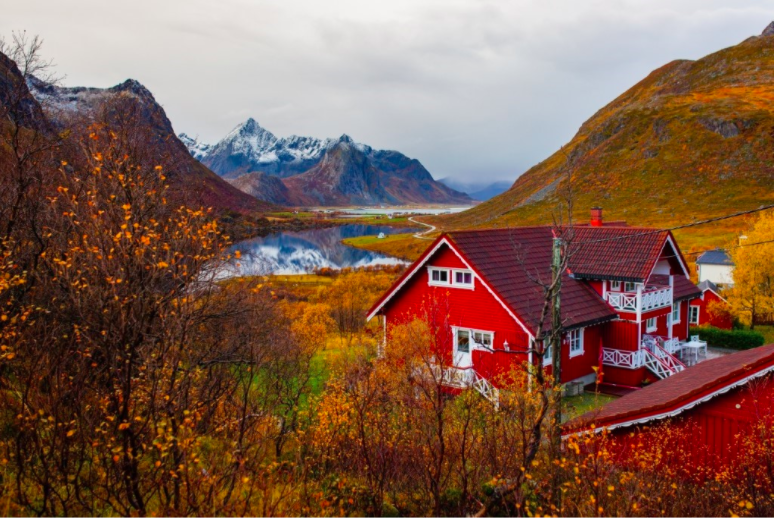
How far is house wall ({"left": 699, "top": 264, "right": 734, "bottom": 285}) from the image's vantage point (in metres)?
47.2

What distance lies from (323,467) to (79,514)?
4400 millimetres

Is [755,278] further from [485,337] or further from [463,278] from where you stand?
[463,278]

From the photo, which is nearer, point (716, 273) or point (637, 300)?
point (637, 300)

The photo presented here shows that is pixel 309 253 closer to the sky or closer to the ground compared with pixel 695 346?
closer to the sky

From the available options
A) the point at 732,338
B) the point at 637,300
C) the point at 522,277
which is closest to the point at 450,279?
the point at 522,277

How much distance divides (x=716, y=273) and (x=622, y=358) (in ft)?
104

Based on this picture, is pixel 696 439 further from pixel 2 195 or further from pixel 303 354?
pixel 2 195

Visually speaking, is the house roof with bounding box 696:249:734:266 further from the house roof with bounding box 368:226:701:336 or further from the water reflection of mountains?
the water reflection of mountains

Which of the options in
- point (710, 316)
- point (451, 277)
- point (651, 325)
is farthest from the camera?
point (710, 316)

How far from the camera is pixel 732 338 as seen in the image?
3109cm

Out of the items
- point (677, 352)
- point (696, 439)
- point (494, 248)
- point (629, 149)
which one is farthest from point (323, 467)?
point (629, 149)

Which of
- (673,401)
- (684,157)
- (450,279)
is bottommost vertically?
(673,401)

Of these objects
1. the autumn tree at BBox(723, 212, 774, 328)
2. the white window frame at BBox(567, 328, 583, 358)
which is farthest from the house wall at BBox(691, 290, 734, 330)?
the white window frame at BBox(567, 328, 583, 358)

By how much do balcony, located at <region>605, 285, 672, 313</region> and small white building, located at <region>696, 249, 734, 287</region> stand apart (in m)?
27.8
